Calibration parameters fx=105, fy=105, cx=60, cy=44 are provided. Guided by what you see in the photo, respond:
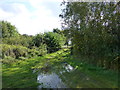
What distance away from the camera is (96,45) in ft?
25.2

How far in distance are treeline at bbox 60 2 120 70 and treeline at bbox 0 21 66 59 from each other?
8.03 meters

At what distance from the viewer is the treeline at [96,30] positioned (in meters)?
7.03

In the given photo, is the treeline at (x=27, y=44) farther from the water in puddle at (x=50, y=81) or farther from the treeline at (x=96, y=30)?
the water in puddle at (x=50, y=81)

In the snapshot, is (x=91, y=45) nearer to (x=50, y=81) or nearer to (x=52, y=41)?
(x=50, y=81)

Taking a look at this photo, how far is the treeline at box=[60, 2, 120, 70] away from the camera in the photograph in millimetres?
7027

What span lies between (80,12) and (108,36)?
3070 mm

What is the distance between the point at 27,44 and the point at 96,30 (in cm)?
1844

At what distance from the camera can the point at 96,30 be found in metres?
7.90

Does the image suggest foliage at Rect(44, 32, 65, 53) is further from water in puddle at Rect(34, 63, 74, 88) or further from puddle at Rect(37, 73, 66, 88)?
puddle at Rect(37, 73, 66, 88)

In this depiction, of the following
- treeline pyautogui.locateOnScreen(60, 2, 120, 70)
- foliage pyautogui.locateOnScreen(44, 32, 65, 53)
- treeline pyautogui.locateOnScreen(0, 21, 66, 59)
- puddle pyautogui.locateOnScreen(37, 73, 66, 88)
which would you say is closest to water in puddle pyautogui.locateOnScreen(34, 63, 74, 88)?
puddle pyautogui.locateOnScreen(37, 73, 66, 88)

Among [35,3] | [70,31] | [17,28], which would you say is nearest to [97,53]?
[70,31]

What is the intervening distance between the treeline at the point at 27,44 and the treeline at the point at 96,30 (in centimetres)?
803

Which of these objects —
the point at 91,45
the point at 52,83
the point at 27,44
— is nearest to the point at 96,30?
the point at 91,45

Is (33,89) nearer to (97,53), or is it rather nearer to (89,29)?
(97,53)
